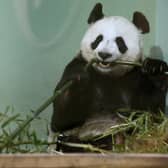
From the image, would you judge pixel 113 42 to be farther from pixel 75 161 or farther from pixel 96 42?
pixel 75 161

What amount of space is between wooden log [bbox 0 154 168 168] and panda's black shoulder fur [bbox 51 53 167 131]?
0.43 m

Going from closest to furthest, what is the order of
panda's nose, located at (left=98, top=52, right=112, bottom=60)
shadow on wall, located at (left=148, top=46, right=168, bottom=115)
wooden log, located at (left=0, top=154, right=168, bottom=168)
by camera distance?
wooden log, located at (left=0, top=154, right=168, bottom=168)
panda's nose, located at (left=98, top=52, right=112, bottom=60)
shadow on wall, located at (left=148, top=46, right=168, bottom=115)

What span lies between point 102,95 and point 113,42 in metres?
0.10

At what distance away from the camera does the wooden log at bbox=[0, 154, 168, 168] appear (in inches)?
19.4

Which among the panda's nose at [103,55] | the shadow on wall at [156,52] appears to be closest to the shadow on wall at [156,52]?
the shadow on wall at [156,52]

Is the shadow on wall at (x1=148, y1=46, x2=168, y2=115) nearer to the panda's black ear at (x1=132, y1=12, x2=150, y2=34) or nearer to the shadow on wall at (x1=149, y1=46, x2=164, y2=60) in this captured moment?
the shadow on wall at (x1=149, y1=46, x2=164, y2=60)

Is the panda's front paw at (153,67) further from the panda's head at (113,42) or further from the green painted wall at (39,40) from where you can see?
the green painted wall at (39,40)

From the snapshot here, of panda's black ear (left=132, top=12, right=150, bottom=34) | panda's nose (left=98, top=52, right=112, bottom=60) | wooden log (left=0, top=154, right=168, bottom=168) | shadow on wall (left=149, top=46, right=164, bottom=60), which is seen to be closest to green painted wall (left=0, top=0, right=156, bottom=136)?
shadow on wall (left=149, top=46, right=164, bottom=60)

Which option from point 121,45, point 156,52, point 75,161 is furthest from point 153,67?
point 75,161

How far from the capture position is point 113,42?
0.96 m

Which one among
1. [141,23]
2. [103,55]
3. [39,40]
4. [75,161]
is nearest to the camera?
[75,161]

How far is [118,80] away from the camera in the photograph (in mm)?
968

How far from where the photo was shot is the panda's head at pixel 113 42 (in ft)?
3.09

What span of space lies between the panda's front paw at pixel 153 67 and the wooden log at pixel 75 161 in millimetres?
447
